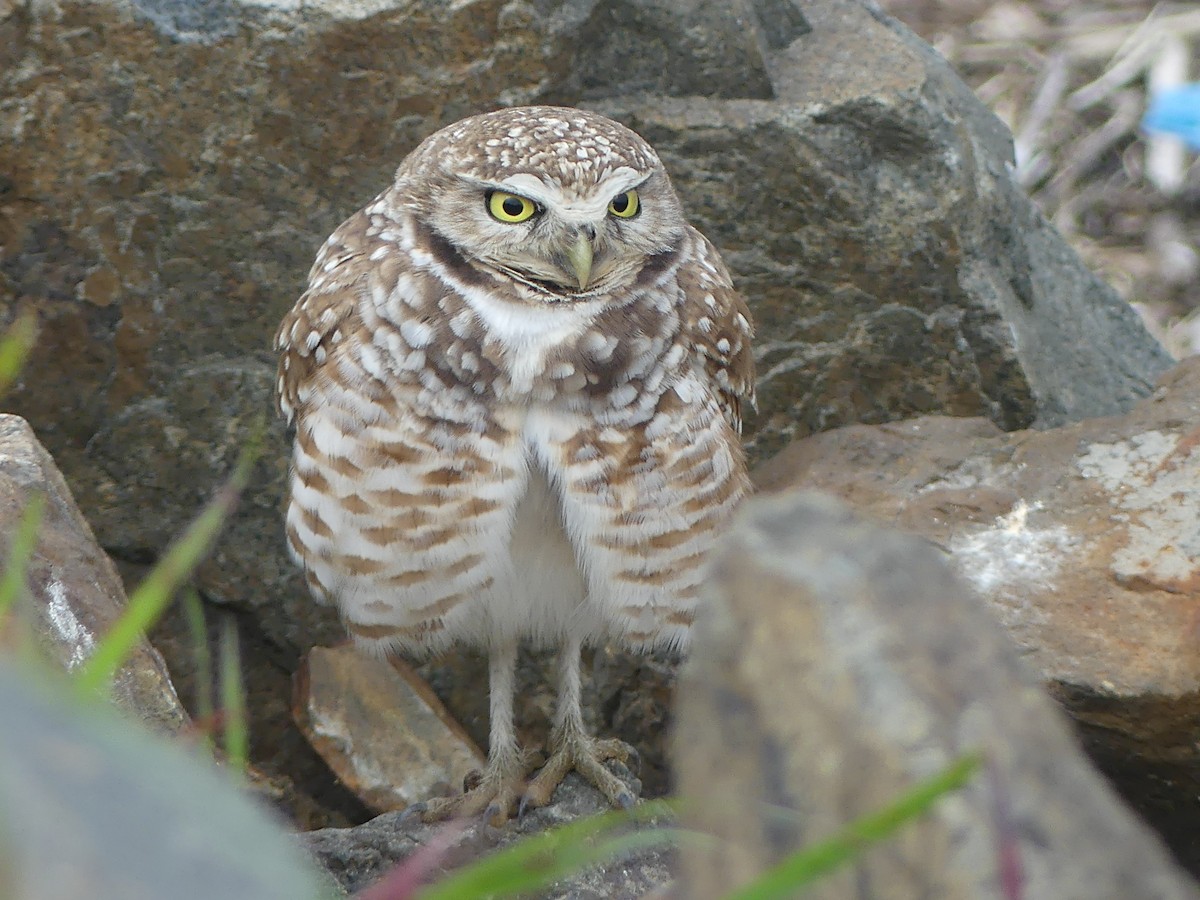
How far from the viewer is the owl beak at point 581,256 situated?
2639 mm

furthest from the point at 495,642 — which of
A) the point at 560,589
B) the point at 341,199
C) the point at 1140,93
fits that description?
the point at 1140,93

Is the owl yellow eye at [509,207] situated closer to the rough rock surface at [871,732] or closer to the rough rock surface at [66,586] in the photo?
the rough rock surface at [66,586]

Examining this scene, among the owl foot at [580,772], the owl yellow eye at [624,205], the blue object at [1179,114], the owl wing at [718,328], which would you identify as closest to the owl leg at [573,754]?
the owl foot at [580,772]

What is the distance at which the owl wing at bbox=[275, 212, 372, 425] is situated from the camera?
9.45ft

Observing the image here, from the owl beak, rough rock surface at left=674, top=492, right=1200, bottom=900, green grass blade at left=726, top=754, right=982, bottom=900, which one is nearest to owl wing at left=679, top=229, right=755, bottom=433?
the owl beak

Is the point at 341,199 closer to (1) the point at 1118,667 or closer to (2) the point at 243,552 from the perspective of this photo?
(2) the point at 243,552

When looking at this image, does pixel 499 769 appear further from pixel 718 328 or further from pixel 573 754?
pixel 718 328

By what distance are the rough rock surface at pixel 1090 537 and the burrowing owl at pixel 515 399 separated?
0.55m

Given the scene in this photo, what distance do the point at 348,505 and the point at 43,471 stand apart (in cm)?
58

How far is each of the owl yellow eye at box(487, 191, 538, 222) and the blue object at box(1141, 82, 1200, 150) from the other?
422cm

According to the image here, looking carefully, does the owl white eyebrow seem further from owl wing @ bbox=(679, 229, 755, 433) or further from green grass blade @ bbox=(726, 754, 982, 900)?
green grass blade @ bbox=(726, 754, 982, 900)

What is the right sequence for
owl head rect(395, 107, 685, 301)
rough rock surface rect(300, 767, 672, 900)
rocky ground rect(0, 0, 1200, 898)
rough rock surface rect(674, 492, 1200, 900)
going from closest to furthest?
rough rock surface rect(674, 492, 1200, 900) → rough rock surface rect(300, 767, 672, 900) → owl head rect(395, 107, 685, 301) → rocky ground rect(0, 0, 1200, 898)

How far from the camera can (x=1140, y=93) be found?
6398 mm

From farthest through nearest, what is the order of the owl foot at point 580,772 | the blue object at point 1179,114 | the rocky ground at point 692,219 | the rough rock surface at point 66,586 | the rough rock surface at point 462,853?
1. the blue object at point 1179,114
2. the owl foot at point 580,772
3. the rocky ground at point 692,219
4. the rough rock surface at point 462,853
5. the rough rock surface at point 66,586
